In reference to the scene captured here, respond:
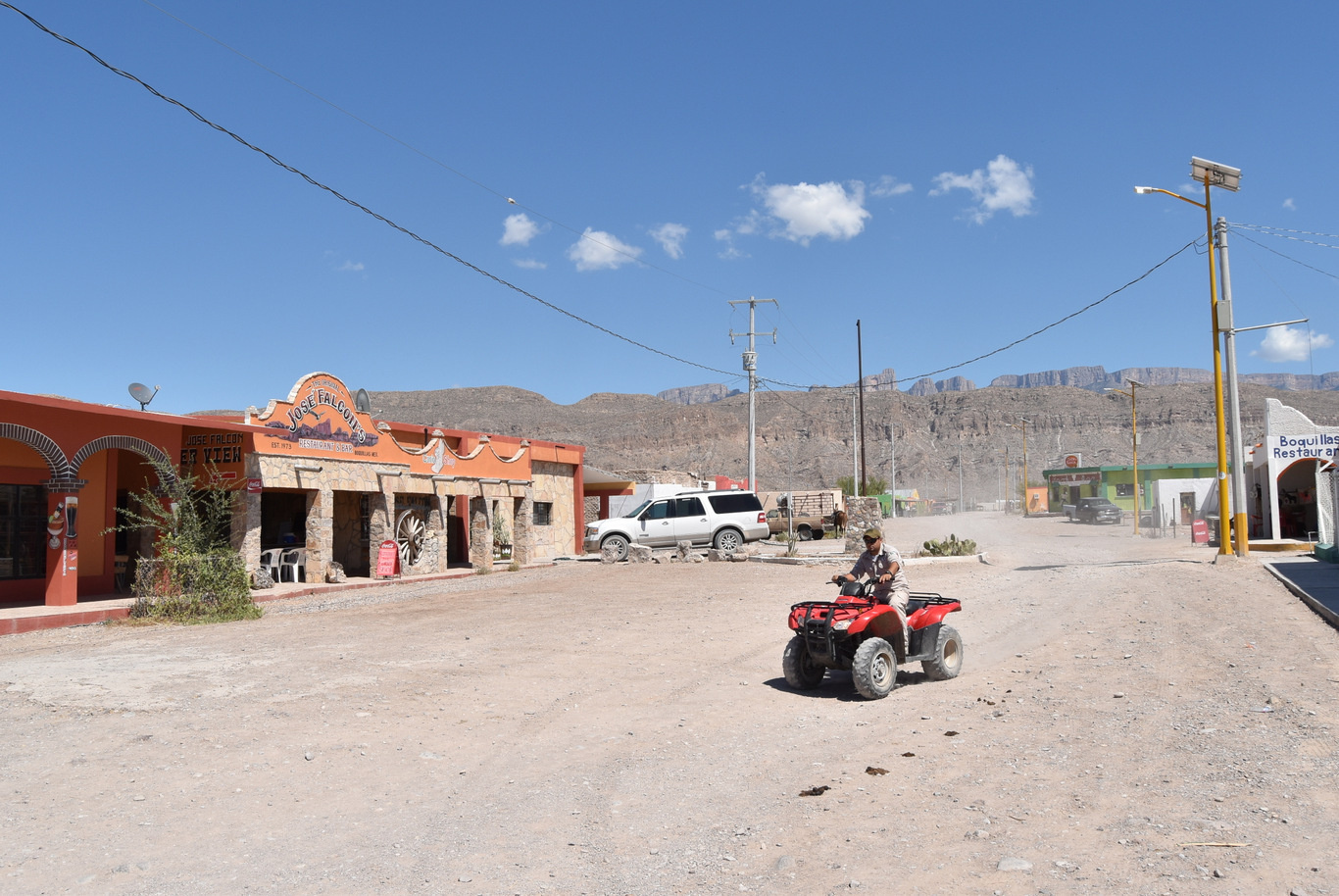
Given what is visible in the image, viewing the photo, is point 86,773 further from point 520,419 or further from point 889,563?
point 520,419

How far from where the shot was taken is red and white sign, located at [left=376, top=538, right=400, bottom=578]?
74.3 feet

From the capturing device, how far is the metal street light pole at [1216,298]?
21062mm

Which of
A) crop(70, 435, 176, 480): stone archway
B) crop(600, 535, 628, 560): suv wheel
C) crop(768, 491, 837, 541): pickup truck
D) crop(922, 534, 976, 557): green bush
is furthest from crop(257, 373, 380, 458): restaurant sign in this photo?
crop(768, 491, 837, 541): pickup truck

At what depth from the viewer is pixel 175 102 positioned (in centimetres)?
1364

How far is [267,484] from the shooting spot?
18.7 meters

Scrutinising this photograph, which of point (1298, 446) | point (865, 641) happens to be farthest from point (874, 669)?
point (1298, 446)

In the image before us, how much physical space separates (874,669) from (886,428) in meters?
140

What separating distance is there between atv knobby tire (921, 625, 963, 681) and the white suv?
62.6ft

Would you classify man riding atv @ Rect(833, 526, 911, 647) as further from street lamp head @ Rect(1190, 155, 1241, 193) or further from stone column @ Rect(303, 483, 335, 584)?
street lamp head @ Rect(1190, 155, 1241, 193)

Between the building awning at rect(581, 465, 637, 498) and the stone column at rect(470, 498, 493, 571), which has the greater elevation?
the building awning at rect(581, 465, 637, 498)

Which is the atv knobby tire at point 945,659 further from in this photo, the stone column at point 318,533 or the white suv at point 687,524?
the white suv at point 687,524

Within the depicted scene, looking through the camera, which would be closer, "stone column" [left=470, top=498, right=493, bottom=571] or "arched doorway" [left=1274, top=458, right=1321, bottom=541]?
"stone column" [left=470, top=498, right=493, bottom=571]

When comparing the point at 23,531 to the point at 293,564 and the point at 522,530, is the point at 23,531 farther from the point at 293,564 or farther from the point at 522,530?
the point at 522,530

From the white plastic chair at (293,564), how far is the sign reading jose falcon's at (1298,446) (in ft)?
94.2
